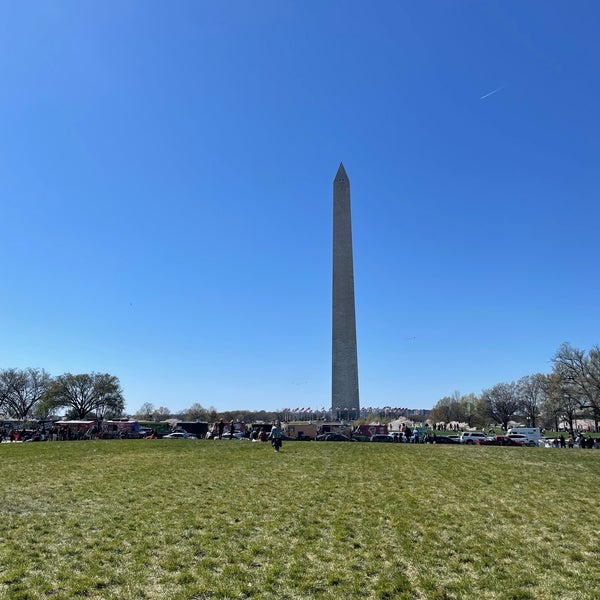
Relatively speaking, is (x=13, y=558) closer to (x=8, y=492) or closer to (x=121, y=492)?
(x=121, y=492)

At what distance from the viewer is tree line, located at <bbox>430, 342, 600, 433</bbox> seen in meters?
58.0

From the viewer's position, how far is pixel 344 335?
207ft

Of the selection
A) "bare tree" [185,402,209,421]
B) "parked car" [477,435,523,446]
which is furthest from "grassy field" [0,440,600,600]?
"bare tree" [185,402,209,421]

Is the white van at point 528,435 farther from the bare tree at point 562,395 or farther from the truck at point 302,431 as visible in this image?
the truck at point 302,431

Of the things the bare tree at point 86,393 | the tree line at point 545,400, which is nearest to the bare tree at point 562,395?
the tree line at point 545,400

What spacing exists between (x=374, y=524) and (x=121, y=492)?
680 cm

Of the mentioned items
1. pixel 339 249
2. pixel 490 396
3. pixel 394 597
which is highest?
pixel 339 249

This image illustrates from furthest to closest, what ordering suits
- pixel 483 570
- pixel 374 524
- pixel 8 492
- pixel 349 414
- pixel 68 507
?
pixel 349 414, pixel 8 492, pixel 68 507, pixel 374 524, pixel 483 570

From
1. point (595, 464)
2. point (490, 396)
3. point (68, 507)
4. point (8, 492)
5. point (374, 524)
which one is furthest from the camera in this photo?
point (490, 396)

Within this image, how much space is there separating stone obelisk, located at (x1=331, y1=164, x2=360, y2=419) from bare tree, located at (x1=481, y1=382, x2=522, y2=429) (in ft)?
132

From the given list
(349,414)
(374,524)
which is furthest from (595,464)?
(349,414)

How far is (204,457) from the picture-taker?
859 inches

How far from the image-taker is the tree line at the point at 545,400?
58.0 metres

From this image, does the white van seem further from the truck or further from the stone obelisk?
the stone obelisk
